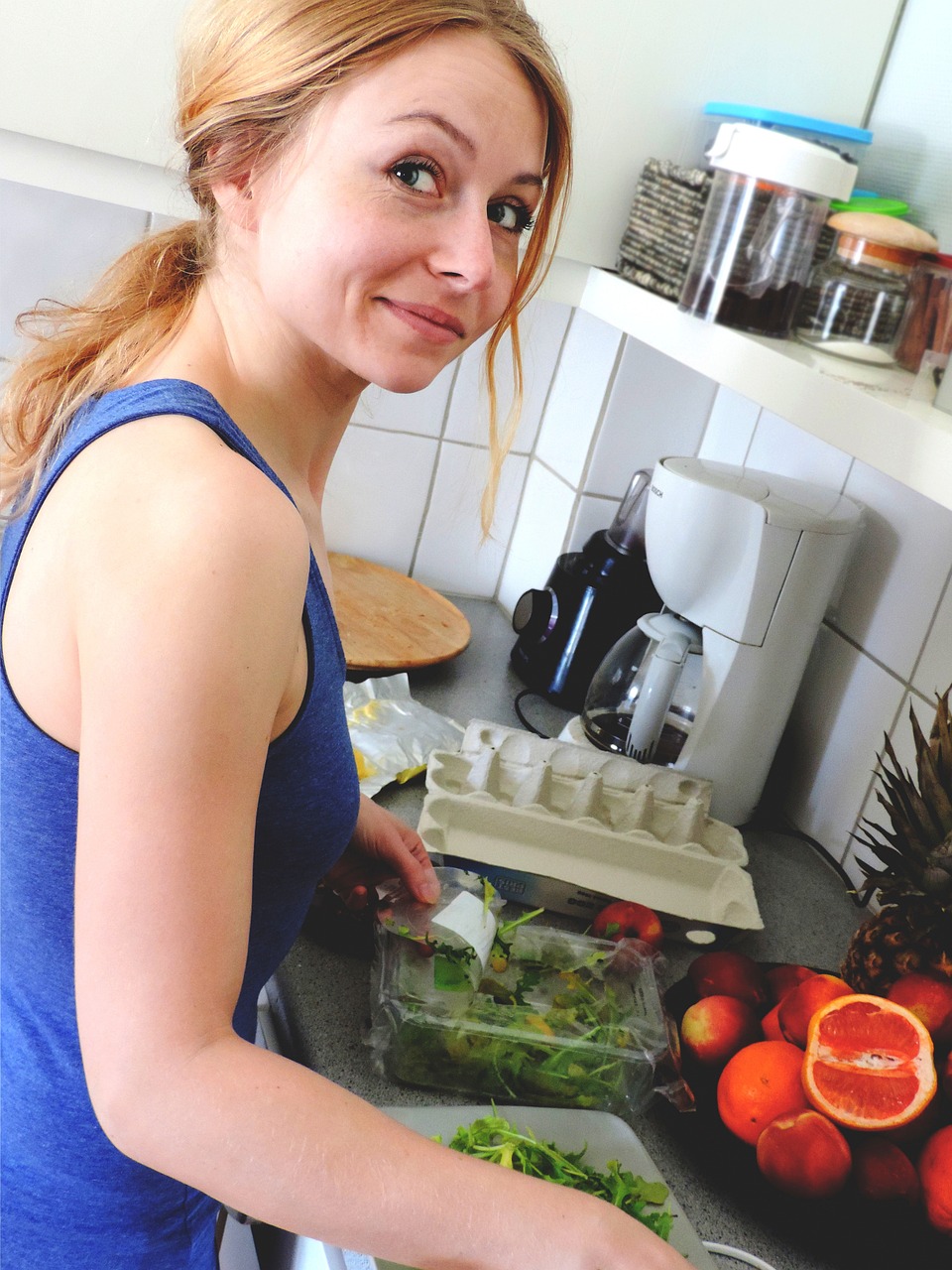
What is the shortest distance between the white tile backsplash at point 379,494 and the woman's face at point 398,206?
1002 mm

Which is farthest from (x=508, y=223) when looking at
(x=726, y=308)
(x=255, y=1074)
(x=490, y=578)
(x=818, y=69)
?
(x=490, y=578)

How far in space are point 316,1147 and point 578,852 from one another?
645mm

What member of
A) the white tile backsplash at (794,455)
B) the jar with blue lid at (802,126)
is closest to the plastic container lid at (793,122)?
the jar with blue lid at (802,126)

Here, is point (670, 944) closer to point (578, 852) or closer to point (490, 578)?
point (578, 852)

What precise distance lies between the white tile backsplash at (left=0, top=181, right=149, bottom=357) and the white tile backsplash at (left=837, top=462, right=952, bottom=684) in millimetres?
995

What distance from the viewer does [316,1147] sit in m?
0.53

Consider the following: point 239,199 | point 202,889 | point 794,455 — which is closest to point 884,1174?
point 202,889

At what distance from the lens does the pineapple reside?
915 millimetres

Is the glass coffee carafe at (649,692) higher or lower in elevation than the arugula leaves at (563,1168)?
higher

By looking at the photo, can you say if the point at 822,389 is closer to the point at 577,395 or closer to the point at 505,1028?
the point at 505,1028

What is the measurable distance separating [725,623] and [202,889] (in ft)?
2.82

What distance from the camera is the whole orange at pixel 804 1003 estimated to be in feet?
2.89

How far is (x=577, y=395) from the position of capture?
1697 mm

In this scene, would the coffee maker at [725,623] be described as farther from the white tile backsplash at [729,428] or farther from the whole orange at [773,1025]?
the whole orange at [773,1025]
